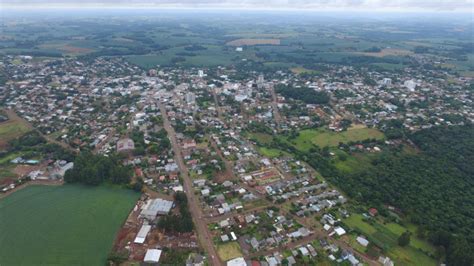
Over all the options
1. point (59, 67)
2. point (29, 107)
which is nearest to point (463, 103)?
point (29, 107)

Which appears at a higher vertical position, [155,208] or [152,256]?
[155,208]

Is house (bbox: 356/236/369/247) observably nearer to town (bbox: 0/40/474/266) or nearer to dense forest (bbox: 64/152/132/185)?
town (bbox: 0/40/474/266)

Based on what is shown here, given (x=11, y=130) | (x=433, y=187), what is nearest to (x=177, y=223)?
(x=433, y=187)

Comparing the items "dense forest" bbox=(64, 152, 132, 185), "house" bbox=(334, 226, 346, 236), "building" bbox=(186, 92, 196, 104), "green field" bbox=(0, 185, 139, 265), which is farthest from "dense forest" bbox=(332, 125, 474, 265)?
"building" bbox=(186, 92, 196, 104)

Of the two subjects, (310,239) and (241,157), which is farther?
(241,157)

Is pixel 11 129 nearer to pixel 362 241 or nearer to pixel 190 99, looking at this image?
pixel 190 99

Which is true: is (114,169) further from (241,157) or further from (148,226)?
(241,157)
